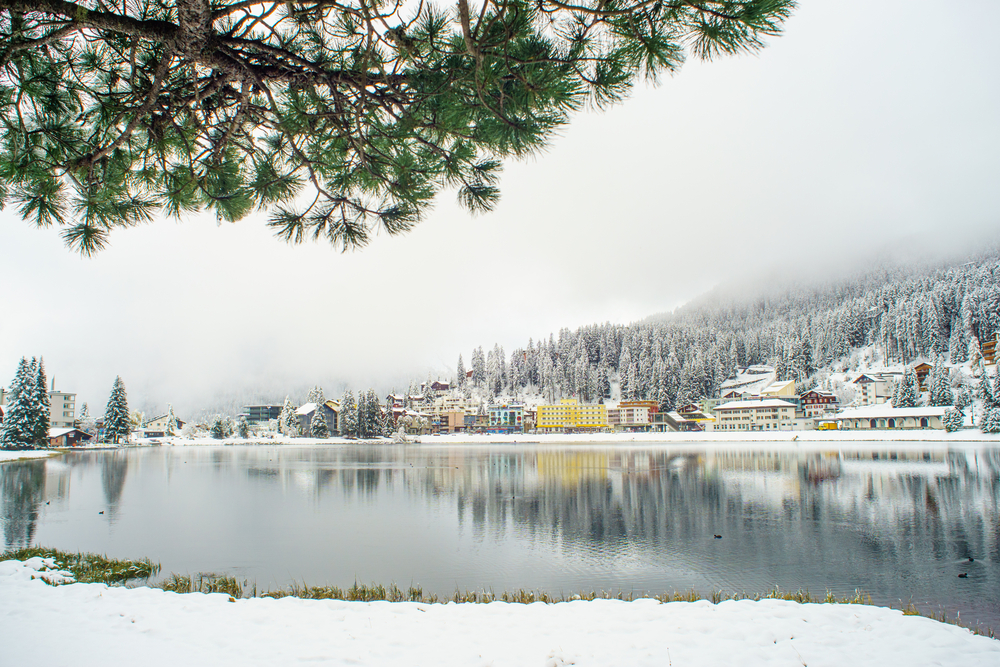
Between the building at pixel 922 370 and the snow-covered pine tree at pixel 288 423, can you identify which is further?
the snow-covered pine tree at pixel 288 423

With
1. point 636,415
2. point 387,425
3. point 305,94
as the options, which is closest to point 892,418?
point 636,415

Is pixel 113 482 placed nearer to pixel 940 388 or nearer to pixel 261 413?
pixel 940 388

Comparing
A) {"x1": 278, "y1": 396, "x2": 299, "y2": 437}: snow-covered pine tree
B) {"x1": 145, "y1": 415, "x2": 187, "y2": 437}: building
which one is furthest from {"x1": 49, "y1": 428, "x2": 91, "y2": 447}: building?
{"x1": 145, "y1": 415, "x2": 187, "y2": 437}: building

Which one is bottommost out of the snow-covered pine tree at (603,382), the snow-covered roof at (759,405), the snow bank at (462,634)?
the snow-covered roof at (759,405)

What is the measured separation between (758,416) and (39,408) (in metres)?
98.2

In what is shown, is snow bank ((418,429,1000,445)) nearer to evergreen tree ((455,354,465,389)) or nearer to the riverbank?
the riverbank

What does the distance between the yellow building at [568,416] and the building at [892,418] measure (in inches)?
1588

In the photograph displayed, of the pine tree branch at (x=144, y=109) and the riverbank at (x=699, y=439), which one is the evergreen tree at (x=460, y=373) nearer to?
the riverbank at (x=699, y=439)

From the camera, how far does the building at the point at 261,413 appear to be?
121750mm

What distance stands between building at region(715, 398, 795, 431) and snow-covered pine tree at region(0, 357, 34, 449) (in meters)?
95.6

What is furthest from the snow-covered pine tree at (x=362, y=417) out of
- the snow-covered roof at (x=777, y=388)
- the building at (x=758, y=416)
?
the snow-covered roof at (x=777, y=388)

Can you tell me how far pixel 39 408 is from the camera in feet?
158

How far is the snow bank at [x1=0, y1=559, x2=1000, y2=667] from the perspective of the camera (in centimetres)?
450

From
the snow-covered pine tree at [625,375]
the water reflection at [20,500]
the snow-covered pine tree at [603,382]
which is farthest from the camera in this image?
the snow-covered pine tree at [603,382]
